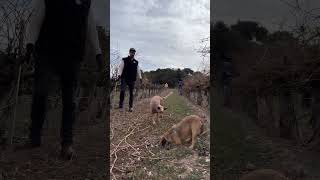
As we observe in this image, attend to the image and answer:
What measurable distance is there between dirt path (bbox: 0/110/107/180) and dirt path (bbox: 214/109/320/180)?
4.37 ft

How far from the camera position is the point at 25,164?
2.98 metres

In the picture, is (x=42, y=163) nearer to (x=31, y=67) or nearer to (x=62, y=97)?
(x=62, y=97)

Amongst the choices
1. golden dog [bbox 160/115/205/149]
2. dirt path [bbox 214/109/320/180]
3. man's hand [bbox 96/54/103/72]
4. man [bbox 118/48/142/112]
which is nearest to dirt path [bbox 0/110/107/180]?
man's hand [bbox 96/54/103/72]

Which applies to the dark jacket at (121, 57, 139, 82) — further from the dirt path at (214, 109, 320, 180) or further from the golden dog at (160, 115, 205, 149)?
the dirt path at (214, 109, 320, 180)

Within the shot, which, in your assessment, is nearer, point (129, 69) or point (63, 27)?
point (63, 27)

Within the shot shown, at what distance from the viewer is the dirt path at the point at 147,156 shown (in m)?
4.25

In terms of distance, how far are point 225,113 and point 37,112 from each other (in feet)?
5.91

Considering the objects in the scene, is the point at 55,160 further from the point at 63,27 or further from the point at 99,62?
the point at 63,27

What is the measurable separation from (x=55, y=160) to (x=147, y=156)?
229cm

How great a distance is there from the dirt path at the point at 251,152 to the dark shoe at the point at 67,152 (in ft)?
4.94

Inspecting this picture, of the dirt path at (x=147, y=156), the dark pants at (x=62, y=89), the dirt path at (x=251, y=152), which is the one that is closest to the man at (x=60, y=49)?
the dark pants at (x=62, y=89)

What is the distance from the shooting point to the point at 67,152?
2992 millimetres

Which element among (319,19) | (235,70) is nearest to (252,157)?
(235,70)

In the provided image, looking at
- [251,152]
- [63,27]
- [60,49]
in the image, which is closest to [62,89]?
[60,49]
